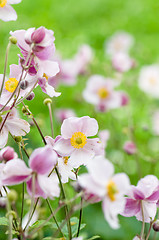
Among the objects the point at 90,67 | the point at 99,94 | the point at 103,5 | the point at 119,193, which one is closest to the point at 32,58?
the point at 119,193

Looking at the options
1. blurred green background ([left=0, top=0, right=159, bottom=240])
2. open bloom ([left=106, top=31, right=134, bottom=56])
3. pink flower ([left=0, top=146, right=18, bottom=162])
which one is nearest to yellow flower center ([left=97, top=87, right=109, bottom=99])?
blurred green background ([left=0, top=0, right=159, bottom=240])

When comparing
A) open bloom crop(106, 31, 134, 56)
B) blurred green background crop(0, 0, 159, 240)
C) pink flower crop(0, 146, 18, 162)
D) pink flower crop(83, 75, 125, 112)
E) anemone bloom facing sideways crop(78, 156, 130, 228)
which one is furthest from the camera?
open bloom crop(106, 31, 134, 56)

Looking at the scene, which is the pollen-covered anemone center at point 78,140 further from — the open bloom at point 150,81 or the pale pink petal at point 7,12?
the open bloom at point 150,81

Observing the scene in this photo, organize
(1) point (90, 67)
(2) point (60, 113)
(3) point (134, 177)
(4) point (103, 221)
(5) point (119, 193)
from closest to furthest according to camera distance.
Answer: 1. (5) point (119, 193)
2. (4) point (103, 221)
3. (3) point (134, 177)
4. (2) point (60, 113)
5. (1) point (90, 67)

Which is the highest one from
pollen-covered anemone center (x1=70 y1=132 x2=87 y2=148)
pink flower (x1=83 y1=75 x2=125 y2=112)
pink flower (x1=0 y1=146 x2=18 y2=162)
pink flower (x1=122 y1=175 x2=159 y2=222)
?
pink flower (x1=0 y1=146 x2=18 y2=162)

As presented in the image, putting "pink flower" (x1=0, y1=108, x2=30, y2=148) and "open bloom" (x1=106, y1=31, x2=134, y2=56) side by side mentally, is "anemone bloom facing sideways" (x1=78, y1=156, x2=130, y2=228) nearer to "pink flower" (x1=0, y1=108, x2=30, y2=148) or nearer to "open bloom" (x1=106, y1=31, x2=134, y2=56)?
"pink flower" (x1=0, y1=108, x2=30, y2=148)

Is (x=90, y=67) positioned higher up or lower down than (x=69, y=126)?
lower down

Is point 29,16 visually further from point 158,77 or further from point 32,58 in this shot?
point 32,58
